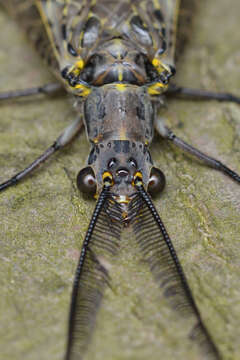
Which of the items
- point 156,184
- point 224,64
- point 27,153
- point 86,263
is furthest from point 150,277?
point 224,64

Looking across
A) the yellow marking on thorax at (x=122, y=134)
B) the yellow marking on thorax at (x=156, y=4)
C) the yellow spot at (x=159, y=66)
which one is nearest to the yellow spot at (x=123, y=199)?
the yellow marking on thorax at (x=122, y=134)

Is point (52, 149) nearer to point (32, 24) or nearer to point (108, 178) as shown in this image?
point (108, 178)

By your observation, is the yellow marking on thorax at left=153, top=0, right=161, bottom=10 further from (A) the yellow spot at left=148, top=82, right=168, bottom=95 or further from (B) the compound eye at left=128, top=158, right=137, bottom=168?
(B) the compound eye at left=128, top=158, right=137, bottom=168

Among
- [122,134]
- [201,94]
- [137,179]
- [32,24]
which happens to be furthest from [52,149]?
[32,24]

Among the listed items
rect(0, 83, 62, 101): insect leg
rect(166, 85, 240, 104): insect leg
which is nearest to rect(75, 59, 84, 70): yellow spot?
rect(0, 83, 62, 101): insect leg

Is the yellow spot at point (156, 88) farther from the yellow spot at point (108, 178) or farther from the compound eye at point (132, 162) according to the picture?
the yellow spot at point (108, 178)

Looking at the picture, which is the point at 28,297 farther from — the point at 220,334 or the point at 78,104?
the point at 78,104
